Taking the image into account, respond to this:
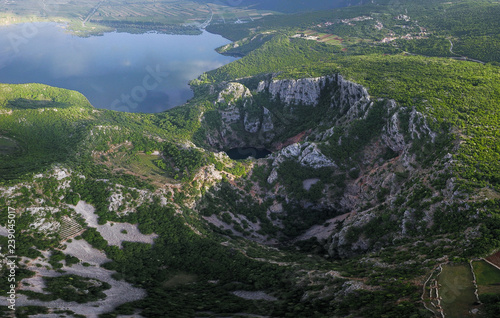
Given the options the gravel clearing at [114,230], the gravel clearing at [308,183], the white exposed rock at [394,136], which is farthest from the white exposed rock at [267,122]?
the gravel clearing at [114,230]

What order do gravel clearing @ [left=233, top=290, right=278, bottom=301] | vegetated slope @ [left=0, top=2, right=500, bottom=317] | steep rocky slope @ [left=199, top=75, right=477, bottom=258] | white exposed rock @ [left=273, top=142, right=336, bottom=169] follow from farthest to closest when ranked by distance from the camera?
white exposed rock @ [left=273, top=142, right=336, bottom=169] < steep rocky slope @ [left=199, top=75, right=477, bottom=258] < gravel clearing @ [left=233, top=290, right=278, bottom=301] < vegetated slope @ [left=0, top=2, right=500, bottom=317]

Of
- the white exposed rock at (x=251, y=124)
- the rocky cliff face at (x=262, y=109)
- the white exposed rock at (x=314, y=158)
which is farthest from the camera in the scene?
the white exposed rock at (x=251, y=124)

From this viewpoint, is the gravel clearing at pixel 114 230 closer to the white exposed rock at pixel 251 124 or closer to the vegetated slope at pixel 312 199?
the vegetated slope at pixel 312 199

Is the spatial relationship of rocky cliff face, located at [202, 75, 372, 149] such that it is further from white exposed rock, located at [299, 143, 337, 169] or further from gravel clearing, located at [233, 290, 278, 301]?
gravel clearing, located at [233, 290, 278, 301]

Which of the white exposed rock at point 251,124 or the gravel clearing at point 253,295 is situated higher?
the white exposed rock at point 251,124

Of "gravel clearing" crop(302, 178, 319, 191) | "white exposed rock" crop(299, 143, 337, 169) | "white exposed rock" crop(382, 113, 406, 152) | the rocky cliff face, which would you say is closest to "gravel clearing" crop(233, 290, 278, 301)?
"gravel clearing" crop(302, 178, 319, 191)

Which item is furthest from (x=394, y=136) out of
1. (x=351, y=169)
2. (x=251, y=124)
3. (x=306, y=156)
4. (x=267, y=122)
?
(x=251, y=124)

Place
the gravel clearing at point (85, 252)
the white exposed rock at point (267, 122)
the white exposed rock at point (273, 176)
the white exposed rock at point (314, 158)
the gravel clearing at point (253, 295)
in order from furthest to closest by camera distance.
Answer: the white exposed rock at point (267, 122)
the white exposed rock at point (273, 176)
the white exposed rock at point (314, 158)
the gravel clearing at point (85, 252)
the gravel clearing at point (253, 295)

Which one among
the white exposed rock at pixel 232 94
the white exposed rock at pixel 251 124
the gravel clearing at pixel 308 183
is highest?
the white exposed rock at pixel 232 94

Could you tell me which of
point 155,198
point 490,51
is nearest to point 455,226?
point 155,198
